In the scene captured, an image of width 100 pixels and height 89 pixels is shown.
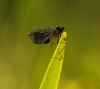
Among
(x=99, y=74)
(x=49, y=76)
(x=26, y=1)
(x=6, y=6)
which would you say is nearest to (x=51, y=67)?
(x=49, y=76)

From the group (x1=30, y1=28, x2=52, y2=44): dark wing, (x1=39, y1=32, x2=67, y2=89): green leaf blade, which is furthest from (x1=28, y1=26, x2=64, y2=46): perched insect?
(x1=39, y1=32, x2=67, y2=89): green leaf blade

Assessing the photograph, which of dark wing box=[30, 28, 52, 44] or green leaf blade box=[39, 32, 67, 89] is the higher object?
dark wing box=[30, 28, 52, 44]

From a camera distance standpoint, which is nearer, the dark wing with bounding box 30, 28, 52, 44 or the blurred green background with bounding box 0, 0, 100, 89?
the dark wing with bounding box 30, 28, 52, 44

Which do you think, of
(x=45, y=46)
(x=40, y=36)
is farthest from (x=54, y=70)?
(x=45, y=46)

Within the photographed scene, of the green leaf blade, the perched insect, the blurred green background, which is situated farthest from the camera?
the blurred green background

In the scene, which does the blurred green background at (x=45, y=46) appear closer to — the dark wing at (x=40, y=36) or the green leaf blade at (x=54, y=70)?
the dark wing at (x=40, y=36)

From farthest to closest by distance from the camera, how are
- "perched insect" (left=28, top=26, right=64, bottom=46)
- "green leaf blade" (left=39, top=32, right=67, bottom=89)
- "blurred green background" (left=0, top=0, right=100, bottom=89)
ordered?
1. "blurred green background" (left=0, top=0, right=100, bottom=89)
2. "perched insect" (left=28, top=26, right=64, bottom=46)
3. "green leaf blade" (left=39, top=32, right=67, bottom=89)

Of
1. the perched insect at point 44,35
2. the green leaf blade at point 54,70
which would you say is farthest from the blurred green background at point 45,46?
the green leaf blade at point 54,70

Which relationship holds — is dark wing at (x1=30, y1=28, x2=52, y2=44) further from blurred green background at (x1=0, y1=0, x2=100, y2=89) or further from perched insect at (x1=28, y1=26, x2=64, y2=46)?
blurred green background at (x1=0, y1=0, x2=100, y2=89)
